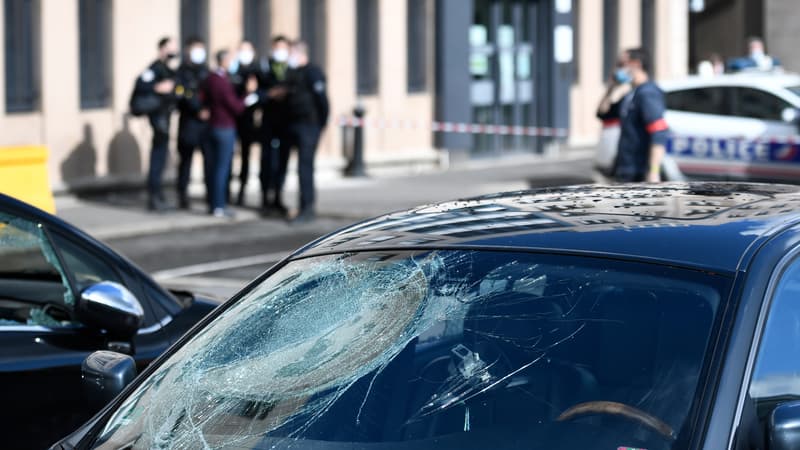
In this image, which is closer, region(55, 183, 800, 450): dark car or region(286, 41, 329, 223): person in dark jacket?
region(55, 183, 800, 450): dark car

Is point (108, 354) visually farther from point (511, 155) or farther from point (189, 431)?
point (511, 155)

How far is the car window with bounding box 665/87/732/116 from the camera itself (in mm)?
17875

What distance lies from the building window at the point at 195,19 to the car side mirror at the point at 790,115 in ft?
24.5

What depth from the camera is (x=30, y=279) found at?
544cm

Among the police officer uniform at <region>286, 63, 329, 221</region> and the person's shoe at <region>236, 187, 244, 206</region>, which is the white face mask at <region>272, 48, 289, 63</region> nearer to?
the police officer uniform at <region>286, 63, 329, 221</region>

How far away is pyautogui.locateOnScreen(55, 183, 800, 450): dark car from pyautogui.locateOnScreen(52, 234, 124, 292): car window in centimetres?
152

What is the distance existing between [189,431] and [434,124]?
20.2 meters

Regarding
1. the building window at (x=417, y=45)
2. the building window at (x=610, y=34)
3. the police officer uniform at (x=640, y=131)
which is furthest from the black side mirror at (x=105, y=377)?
the building window at (x=610, y=34)

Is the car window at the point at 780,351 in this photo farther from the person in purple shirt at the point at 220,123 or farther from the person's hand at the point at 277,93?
the person's hand at the point at 277,93

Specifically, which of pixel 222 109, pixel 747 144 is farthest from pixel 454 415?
pixel 747 144

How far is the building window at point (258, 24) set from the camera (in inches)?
798

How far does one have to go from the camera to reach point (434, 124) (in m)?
23.5

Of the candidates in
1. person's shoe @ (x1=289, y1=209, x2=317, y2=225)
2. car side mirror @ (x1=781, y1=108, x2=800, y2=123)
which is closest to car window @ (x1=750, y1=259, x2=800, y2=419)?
person's shoe @ (x1=289, y1=209, x2=317, y2=225)

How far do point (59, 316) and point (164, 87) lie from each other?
38.5ft
